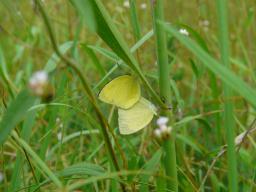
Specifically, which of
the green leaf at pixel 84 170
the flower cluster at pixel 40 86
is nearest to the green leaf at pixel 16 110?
the flower cluster at pixel 40 86

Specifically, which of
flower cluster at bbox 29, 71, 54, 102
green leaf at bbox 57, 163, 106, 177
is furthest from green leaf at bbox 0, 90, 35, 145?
green leaf at bbox 57, 163, 106, 177

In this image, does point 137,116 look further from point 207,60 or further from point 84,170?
point 207,60

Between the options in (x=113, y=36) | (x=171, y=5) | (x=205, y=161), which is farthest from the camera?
(x=171, y=5)

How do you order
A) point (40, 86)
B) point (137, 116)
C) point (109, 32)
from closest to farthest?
point (40, 86) < point (109, 32) < point (137, 116)

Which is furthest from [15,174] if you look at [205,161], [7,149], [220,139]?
[7,149]

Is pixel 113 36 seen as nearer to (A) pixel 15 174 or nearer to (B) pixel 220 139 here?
(A) pixel 15 174

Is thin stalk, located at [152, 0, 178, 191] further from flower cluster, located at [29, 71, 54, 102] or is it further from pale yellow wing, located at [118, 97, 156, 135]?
flower cluster, located at [29, 71, 54, 102]

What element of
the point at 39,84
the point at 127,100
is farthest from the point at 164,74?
the point at 39,84
